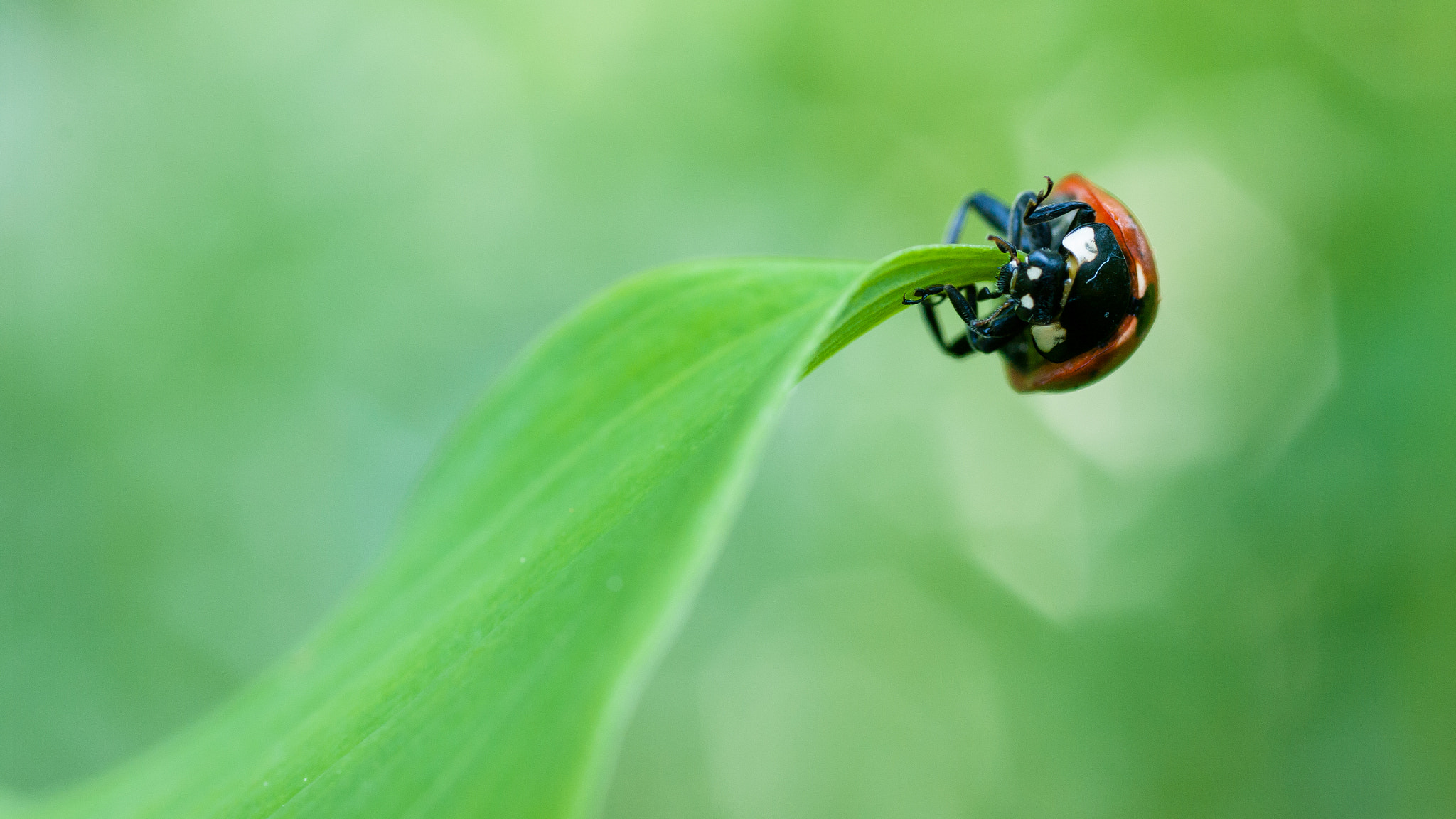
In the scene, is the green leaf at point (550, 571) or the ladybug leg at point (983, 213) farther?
the ladybug leg at point (983, 213)

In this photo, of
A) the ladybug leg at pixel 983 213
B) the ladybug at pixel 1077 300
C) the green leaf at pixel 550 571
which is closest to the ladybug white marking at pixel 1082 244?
the ladybug at pixel 1077 300

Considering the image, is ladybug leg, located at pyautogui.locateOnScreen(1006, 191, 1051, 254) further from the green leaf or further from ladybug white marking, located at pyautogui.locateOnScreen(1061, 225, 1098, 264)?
the green leaf

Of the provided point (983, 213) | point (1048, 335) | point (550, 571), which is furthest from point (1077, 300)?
point (550, 571)

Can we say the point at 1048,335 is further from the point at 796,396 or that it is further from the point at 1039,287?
the point at 796,396

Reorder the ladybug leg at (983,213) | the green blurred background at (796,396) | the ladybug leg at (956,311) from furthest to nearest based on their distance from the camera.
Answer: the green blurred background at (796,396), the ladybug leg at (983,213), the ladybug leg at (956,311)

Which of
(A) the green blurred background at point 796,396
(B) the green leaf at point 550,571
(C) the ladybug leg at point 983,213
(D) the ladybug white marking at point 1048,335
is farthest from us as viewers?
(A) the green blurred background at point 796,396

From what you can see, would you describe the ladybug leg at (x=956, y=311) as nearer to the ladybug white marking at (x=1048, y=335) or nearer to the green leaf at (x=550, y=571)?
the ladybug white marking at (x=1048, y=335)

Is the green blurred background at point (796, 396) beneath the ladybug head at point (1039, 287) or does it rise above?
above

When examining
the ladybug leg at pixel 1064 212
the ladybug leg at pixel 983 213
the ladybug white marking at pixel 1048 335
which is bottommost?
the ladybug white marking at pixel 1048 335

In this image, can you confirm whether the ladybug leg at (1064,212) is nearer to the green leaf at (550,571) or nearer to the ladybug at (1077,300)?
the ladybug at (1077,300)
